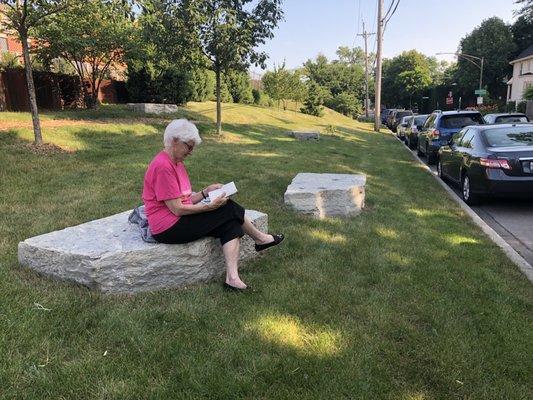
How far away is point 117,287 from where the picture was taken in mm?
3953

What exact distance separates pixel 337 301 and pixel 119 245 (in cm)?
185

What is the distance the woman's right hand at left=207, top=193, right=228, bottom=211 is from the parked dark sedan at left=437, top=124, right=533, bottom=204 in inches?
217

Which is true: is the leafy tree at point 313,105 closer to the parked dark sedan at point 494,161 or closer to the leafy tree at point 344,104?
the leafy tree at point 344,104

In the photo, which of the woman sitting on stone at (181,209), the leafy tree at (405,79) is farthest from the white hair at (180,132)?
the leafy tree at (405,79)

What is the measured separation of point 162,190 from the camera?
13.1ft

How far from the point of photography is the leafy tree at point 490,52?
62500mm

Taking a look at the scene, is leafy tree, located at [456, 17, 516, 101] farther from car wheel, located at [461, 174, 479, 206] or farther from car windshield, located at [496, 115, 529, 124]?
car wheel, located at [461, 174, 479, 206]

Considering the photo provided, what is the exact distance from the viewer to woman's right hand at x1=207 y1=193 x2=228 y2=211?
13.4ft

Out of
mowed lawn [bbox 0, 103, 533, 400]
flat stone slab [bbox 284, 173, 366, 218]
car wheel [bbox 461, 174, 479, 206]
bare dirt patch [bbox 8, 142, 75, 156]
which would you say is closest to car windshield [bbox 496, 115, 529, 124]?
car wheel [bbox 461, 174, 479, 206]

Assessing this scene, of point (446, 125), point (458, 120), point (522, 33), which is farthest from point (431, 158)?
point (522, 33)

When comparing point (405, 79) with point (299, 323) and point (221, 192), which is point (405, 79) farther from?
point (299, 323)

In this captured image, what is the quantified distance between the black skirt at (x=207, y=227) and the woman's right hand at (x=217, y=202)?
0.07m

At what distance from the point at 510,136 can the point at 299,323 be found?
6734 millimetres

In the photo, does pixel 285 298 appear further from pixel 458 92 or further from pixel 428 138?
pixel 458 92
